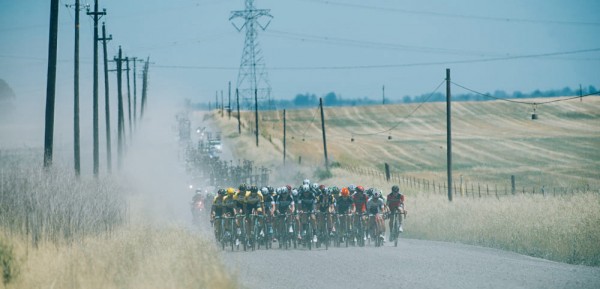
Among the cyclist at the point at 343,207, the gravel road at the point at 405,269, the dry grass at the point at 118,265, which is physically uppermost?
the cyclist at the point at 343,207

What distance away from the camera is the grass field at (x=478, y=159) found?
25998mm

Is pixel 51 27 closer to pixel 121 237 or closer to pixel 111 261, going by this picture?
pixel 121 237

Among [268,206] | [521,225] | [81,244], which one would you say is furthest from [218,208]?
[521,225]

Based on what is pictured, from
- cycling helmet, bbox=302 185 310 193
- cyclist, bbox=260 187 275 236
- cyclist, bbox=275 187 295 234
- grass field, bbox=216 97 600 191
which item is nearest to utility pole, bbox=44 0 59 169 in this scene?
cyclist, bbox=260 187 275 236

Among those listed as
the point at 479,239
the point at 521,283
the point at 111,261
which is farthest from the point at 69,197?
the point at 479,239

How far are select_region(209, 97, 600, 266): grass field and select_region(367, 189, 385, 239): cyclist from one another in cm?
343

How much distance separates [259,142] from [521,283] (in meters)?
79.7

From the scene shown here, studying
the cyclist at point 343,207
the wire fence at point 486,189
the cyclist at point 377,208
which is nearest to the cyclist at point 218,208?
the cyclist at point 343,207

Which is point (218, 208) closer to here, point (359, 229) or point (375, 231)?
point (359, 229)

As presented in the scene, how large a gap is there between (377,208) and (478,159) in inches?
2486

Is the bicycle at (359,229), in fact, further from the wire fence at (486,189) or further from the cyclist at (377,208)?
the wire fence at (486,189)

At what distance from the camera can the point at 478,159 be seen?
87.6 meters

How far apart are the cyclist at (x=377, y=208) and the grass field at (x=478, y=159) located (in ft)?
11.3

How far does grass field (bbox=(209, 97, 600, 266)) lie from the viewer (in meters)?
26.0
